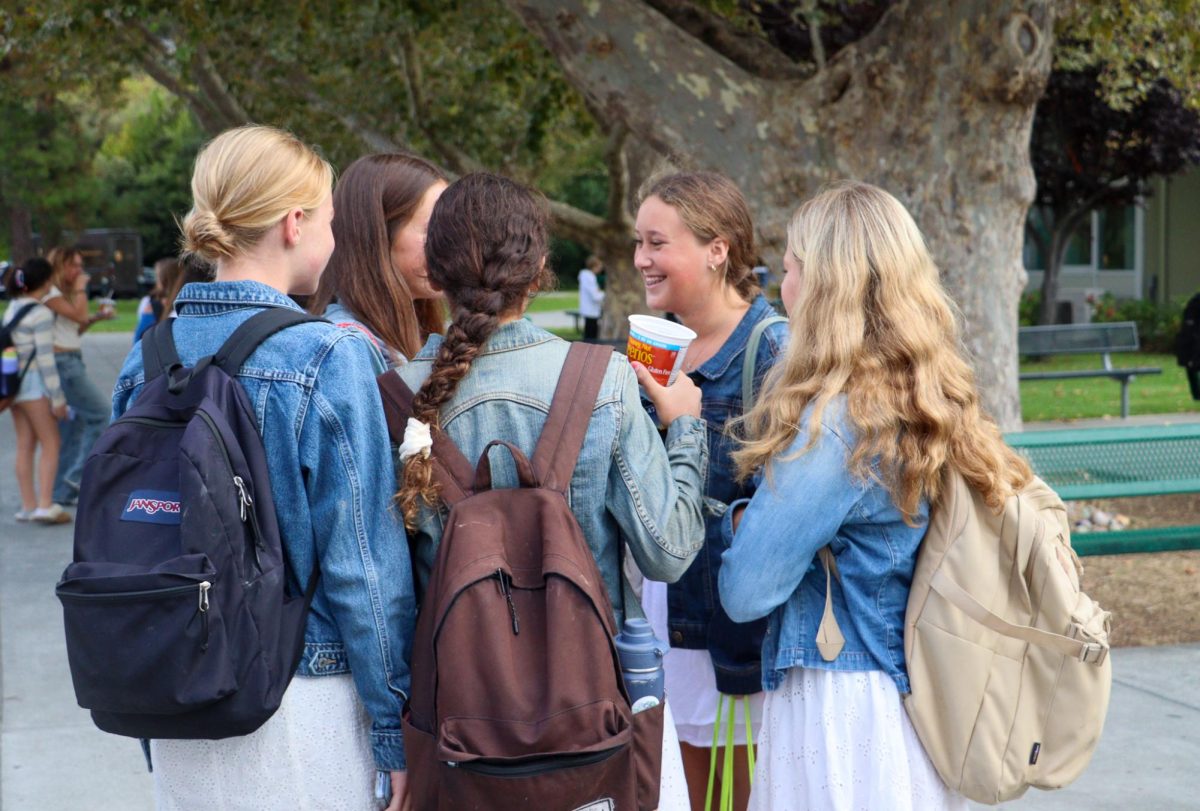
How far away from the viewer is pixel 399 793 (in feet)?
6.88

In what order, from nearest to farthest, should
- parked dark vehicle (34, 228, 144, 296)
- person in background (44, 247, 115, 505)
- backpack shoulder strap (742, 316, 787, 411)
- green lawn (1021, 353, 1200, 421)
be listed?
backpack shoulder strap (742, 316, 787, 411) < person in background (44, 247, 115, 505) < green lawn (1021, 353, 1200, 421) < parked dark vehicle (34, 228, 144, 296)

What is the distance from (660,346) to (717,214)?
2.03ft

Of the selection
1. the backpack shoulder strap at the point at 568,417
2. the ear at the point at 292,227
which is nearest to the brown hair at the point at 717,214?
the backpack shoulder strap at the point at 568,417

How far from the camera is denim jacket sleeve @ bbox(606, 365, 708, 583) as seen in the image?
2.18 metres

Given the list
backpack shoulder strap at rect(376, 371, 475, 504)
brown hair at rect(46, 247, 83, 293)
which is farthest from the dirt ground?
brown hair at rect(46, 247, 83, 293)

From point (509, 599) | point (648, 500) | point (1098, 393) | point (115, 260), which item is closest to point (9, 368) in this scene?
point (648, 500)

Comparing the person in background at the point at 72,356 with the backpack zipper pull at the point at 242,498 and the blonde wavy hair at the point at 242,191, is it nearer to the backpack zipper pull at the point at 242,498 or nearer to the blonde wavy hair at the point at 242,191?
the blonde wavy hair at the point at 242,191

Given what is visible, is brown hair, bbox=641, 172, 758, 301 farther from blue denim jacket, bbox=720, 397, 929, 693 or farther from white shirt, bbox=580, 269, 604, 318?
white shirt, bbox=580, 269, 604, 318

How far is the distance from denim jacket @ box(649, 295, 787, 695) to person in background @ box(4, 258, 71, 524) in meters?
6.54

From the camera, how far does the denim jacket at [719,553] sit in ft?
8.84

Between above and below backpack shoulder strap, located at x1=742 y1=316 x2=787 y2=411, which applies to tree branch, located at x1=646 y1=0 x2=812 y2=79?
above

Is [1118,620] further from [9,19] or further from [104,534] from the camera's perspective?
[9,19]

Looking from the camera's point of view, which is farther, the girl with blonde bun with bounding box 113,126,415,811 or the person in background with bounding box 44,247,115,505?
the person in background with bounding box 44,247,115,505

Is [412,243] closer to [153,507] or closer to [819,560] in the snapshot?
[153,507]
